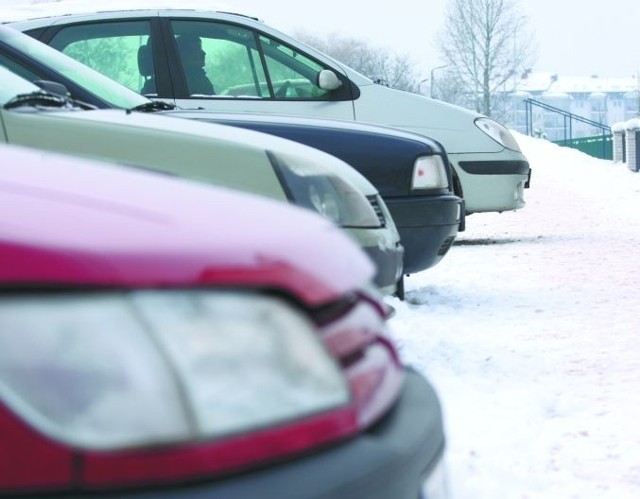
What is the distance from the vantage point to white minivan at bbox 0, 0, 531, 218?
7496 mm

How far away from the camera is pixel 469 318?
6051mm

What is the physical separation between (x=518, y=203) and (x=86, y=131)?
626 cm

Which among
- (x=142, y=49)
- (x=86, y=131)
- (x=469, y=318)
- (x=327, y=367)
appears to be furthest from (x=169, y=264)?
(x=142, y=49)

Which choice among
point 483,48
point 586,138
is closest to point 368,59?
point 483,48

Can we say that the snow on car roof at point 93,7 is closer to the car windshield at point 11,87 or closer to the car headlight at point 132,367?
the car windshield at point 11,87

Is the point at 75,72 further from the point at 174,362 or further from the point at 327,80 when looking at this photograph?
the point at 174,362

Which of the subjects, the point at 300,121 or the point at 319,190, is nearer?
the point at 319,190

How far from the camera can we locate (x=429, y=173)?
18.1 feet

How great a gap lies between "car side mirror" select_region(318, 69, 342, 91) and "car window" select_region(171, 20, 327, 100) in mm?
169

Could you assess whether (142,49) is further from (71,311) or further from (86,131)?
(71,311)

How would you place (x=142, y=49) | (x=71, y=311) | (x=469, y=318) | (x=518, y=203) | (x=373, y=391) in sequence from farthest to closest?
(x=518, y=203) < (x=142, y=49) < (x=469, y=318) < (x=373, y=391) < (x=71, y=311)

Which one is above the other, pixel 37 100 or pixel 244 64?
pixel 37 100

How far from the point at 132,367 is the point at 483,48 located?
62.9 m

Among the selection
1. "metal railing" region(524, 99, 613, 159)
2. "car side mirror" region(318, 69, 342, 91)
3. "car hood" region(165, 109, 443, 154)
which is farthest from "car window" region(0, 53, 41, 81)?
"metal railing" region(524, 99, 613, 159)
